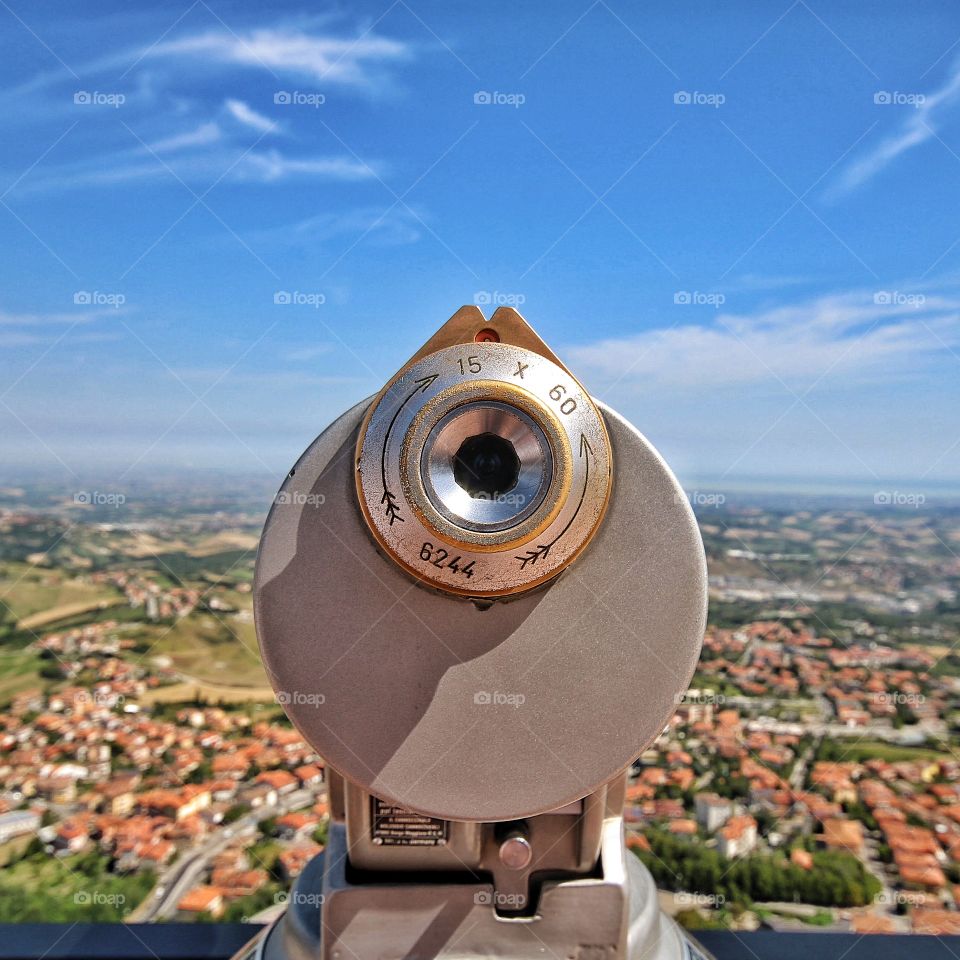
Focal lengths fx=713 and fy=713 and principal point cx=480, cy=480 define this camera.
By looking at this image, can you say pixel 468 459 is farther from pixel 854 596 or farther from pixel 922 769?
pixel 854 596

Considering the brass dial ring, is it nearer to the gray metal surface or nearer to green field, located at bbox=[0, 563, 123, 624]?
the gray metal surface

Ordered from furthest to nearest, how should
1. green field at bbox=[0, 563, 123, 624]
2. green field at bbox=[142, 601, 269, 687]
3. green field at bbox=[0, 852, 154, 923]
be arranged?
1. green field at bbox=[0, 563, 123, 624]
2. green field at bbox=[142, 601, 269, 687]
3. green field at bbox=[0, 852, 154, 923]

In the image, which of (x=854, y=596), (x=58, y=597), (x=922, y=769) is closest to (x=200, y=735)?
(x=58, y=597)

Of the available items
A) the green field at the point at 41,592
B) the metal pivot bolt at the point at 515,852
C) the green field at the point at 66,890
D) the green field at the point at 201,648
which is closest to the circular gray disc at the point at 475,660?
the metal pivot bolt at the point at 515,852

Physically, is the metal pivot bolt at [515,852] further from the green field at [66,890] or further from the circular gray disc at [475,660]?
the green field at [66,890]

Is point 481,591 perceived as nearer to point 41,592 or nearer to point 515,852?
point 515,852

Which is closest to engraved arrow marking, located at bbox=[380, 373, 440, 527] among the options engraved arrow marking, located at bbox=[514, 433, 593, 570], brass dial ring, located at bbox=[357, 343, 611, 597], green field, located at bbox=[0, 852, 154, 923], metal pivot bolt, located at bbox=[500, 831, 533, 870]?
brass dial ring, located at bbox=[357, 343, 611, 597]

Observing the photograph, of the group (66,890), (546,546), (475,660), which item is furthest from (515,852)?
(66,890)
